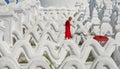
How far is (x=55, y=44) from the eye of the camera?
484 inches

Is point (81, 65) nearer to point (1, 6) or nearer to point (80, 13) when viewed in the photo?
point (1, 6)

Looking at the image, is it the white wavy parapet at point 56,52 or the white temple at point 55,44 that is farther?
the white wavy parapet at point 56,52

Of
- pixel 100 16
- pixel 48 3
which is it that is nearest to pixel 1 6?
pixel 100 16

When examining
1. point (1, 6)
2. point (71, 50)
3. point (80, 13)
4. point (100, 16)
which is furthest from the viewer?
point (80, 13)

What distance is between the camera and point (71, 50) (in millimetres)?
10398

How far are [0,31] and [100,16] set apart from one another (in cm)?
842

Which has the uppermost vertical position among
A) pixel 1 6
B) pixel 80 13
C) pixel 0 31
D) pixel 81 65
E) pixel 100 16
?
pixel 80 13

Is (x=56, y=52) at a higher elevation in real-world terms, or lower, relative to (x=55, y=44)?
Result: lower

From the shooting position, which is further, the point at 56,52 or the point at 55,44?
the point at 55,44

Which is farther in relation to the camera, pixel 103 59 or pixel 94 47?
pixel 94 47

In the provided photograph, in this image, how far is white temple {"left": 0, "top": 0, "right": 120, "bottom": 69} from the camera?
8023mm

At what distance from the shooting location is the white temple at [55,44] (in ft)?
26.3

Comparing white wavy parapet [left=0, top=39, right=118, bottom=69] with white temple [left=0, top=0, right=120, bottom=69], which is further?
white wavy parapet [left=0, top=39, right=118, bottom=69]

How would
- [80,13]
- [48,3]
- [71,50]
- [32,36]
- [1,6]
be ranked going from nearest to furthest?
[71,50] < [1,6] < [32,36] < [80,13] < [48,3]
